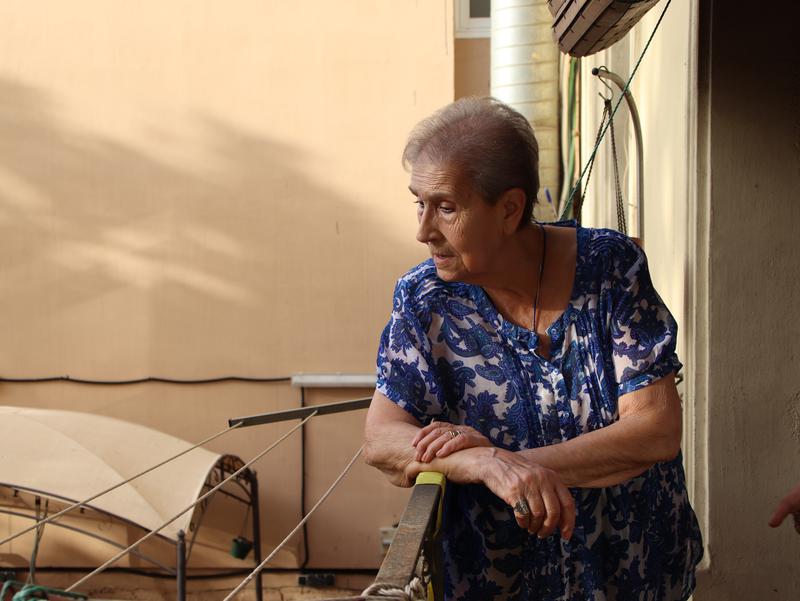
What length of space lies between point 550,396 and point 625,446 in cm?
16

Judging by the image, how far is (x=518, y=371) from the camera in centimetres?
199

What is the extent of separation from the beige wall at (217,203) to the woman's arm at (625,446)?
689 cm

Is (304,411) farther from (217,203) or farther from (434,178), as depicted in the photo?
(217,203)

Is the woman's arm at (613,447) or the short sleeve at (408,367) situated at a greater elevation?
the short sleeve at (408,367)

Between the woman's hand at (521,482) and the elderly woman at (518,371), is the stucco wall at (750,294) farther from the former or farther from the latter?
the woman's hand at (521,482)

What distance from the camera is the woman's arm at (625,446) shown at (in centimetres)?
188

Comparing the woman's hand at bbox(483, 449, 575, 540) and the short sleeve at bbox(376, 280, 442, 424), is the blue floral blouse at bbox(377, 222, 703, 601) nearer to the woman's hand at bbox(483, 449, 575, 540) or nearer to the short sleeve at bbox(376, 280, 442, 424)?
the short sleeve at bbox(376, 280, 442, 424)

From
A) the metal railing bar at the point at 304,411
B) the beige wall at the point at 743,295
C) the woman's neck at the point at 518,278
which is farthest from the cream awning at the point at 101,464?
the woman's neck at the point at 518,278

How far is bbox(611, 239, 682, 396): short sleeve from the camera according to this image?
1951mm

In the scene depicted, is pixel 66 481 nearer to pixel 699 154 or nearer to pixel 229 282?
pixel 229 282

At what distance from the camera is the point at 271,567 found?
919 cm

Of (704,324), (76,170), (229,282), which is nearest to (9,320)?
(76,170)

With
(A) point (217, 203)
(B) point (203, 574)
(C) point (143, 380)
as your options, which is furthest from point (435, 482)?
(B) point (203, 574)

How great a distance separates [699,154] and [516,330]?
119 cm
